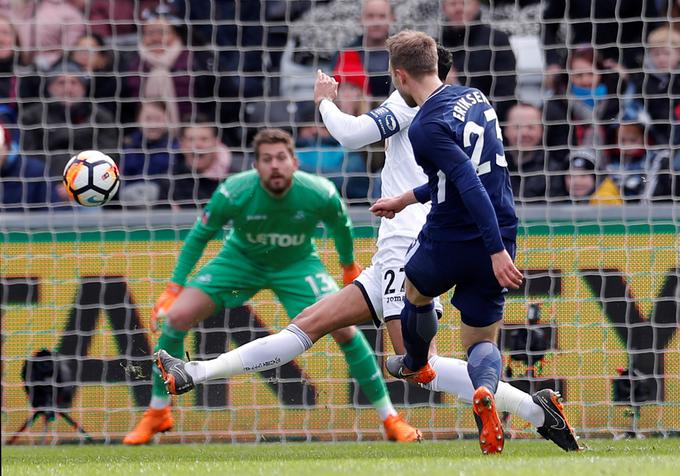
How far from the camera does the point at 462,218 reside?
5582 mm

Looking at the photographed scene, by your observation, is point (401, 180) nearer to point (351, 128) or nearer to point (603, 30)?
point (351, 128)

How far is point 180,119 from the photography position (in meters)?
10.3

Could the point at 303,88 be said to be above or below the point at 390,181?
above

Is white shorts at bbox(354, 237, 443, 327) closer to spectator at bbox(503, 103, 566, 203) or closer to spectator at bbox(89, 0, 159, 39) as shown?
spectator at bbox(503, 103, 566, 203)

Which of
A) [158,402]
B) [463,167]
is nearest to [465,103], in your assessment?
[463,167]

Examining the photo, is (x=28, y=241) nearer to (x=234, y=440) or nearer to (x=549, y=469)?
(x=234, y=440)

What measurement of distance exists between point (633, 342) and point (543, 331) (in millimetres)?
602

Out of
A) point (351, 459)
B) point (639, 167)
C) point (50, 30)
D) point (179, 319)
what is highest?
point (50, 30)

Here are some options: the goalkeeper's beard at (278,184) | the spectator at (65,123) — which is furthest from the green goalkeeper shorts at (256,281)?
the spectator at (65,123)

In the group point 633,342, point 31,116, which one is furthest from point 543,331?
point 31,116

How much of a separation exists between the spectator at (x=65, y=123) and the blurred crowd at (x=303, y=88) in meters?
0.01

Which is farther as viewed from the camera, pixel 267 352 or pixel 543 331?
pixel 543 331

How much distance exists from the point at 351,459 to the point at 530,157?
389cm

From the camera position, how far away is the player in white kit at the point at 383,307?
→ 6277mm
